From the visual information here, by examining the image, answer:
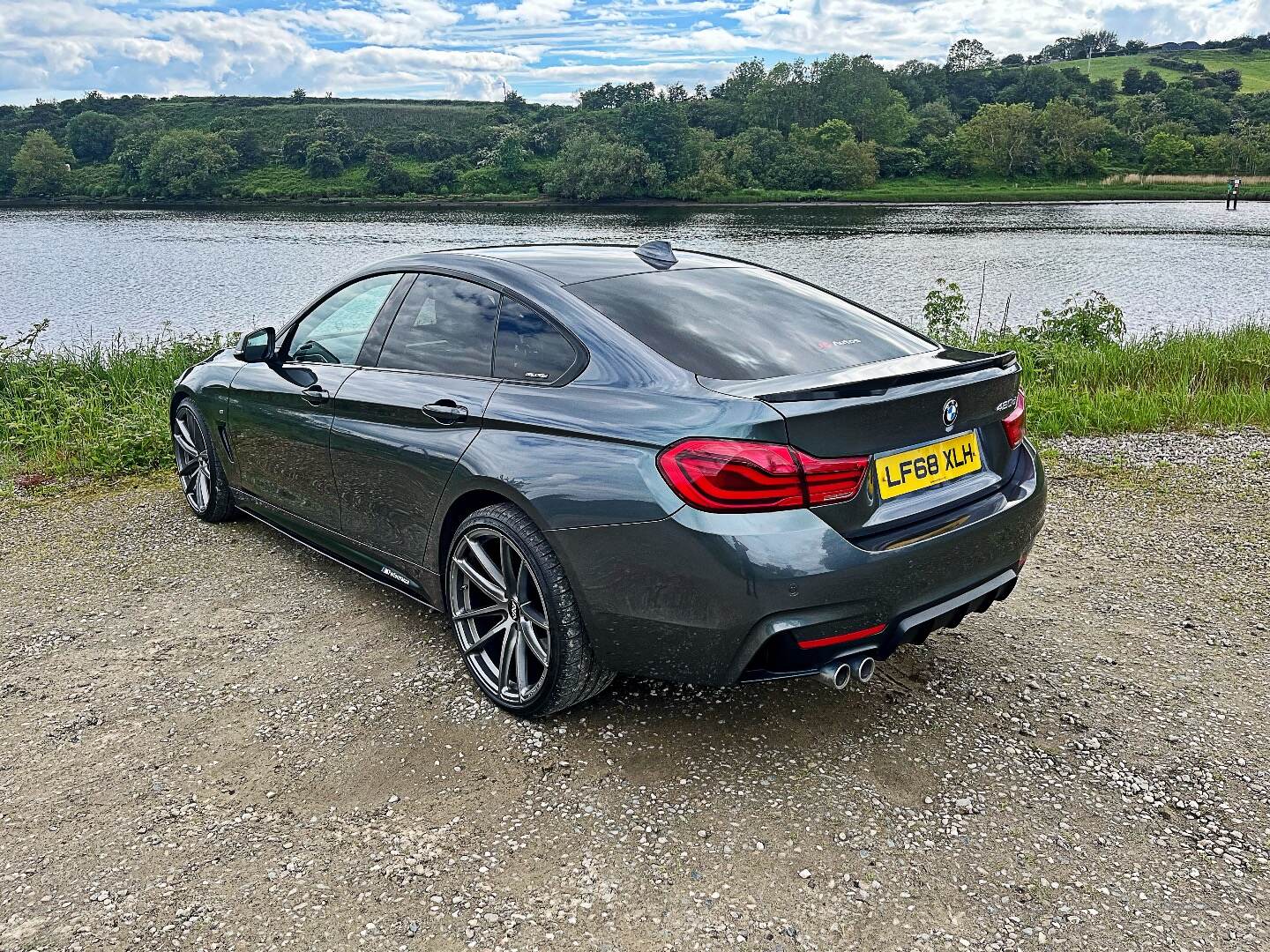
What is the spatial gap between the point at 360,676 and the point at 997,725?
7.40 feet

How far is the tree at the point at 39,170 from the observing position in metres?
77.5

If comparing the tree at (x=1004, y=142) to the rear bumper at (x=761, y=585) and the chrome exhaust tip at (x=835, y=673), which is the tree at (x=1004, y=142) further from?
the chrome exhaust tip at (x=835, y=673)

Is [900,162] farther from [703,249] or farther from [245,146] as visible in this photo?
[703,249]

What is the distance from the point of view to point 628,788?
277 cm

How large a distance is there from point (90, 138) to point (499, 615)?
345 ft

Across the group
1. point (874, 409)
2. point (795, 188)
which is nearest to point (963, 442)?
point (874, 409)

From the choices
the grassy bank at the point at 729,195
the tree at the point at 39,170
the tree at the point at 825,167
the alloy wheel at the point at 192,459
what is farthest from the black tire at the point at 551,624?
the tree at the point at 39,170

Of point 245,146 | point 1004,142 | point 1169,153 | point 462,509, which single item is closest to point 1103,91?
point 1004,142

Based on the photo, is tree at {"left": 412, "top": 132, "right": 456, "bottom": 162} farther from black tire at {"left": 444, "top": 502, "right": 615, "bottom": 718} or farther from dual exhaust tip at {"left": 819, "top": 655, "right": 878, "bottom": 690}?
dual exhaust tip at {"left": 819, "top": 655, "right": 878, "bottom": 690}

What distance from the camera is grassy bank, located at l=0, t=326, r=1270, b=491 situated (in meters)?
6.73

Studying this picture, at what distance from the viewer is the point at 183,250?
35219 mm

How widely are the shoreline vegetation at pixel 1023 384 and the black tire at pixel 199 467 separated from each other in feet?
4.57

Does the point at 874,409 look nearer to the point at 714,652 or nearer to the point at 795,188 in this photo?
the point at 714,652

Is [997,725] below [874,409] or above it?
below
